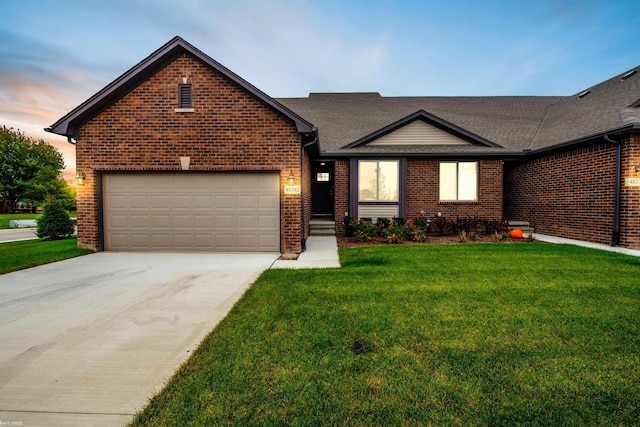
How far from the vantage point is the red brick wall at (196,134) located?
8281 mm

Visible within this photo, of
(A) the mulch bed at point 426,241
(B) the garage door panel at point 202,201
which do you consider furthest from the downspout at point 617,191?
(B) the garage door panel at point 202,201

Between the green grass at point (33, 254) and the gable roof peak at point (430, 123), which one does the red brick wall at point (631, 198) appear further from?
the green grass at point (33, 254)

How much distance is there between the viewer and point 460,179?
12.0 metres

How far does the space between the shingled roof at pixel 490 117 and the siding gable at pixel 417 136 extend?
0.95 ft

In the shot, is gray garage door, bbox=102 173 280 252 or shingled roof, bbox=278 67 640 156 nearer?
gray garage door, bbox=102 173 280 252

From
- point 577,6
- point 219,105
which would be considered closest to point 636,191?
point 219,105

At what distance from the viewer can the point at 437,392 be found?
2.19 metres

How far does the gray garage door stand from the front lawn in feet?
12.5

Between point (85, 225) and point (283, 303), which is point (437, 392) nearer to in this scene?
point (283, 303)

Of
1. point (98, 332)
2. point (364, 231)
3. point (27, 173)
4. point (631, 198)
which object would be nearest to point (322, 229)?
point (364, 231)

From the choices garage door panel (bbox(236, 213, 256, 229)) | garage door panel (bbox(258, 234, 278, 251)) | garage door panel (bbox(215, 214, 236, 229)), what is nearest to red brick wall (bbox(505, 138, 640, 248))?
garage door panel (bbox(258, 234, 278, 251))

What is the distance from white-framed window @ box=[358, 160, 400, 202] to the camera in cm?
1184

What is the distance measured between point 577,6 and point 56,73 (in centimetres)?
3426

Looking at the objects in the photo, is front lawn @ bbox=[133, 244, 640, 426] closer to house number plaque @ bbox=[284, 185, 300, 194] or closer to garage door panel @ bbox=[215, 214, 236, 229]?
house number plaque @ bbox=[284, 185, 300, 194]
